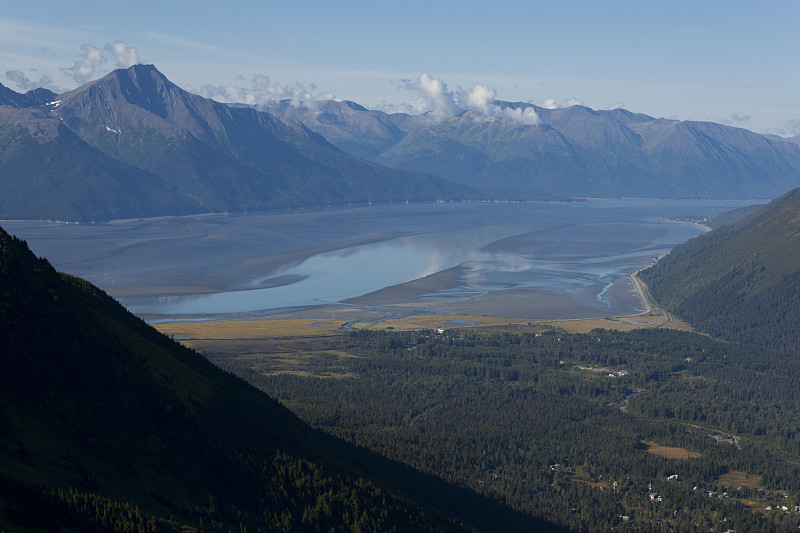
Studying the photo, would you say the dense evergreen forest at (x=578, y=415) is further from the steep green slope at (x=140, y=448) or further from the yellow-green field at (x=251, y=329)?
the steep green slope at (x=140, y=448)

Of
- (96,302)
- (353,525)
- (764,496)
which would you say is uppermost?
(96,302)

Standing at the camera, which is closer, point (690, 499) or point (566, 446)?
point (690, 499)

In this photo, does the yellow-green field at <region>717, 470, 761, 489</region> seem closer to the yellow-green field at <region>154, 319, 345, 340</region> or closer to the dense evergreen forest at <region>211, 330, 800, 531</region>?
the dense evergreen forest at <region>211, 330, 800, 531</region>

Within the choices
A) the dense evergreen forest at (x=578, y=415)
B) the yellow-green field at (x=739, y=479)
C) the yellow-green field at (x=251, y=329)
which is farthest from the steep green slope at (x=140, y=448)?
the yellow-green field at (x=251, y=329)

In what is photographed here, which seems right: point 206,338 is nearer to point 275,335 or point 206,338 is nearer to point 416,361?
point 275,335

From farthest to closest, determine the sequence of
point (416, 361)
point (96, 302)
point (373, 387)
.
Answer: point (416, 361)
point (373, 387)
point (96, 302)

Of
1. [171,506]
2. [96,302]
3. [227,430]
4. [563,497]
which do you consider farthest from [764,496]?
[96,302]

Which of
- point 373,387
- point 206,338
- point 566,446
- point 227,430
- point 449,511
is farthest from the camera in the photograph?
point 206,338
